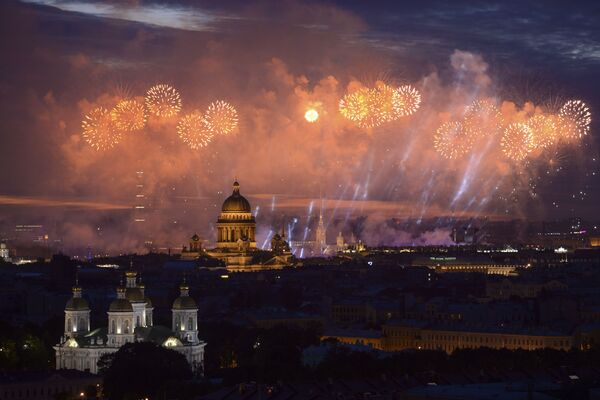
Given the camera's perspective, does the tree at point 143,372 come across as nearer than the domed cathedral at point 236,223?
Yes

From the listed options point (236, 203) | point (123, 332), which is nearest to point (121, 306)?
point (123, 332)

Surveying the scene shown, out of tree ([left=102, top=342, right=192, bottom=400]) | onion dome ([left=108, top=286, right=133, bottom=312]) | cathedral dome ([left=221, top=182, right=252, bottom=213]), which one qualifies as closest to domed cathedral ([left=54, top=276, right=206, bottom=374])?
onion dome ([left=108, top=286, right=133, bottom=312])

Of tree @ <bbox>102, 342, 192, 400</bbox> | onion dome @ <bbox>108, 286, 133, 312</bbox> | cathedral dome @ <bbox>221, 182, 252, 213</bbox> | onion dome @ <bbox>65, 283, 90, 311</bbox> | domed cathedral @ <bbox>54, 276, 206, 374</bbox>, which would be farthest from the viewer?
cathedral dome @ <bbox>221, 182, 252, 213</bbox>

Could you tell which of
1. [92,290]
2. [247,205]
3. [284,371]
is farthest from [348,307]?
[284,371]

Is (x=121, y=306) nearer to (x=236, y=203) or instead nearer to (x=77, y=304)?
(x=77, y=304)

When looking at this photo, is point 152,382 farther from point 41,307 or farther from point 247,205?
point 247,205

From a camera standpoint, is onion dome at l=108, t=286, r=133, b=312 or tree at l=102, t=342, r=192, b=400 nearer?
tree at l=102, t=342, r=192, b=400

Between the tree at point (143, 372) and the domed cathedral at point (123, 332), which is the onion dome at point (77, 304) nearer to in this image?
the domed cathedral at point (123, 332)

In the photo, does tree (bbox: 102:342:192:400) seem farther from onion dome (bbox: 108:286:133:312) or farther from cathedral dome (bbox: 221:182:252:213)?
cathedral dome (bbox: 221:182:252:213)

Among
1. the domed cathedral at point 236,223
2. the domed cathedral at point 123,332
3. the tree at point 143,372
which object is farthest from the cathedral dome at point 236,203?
the tree at point 143,372
